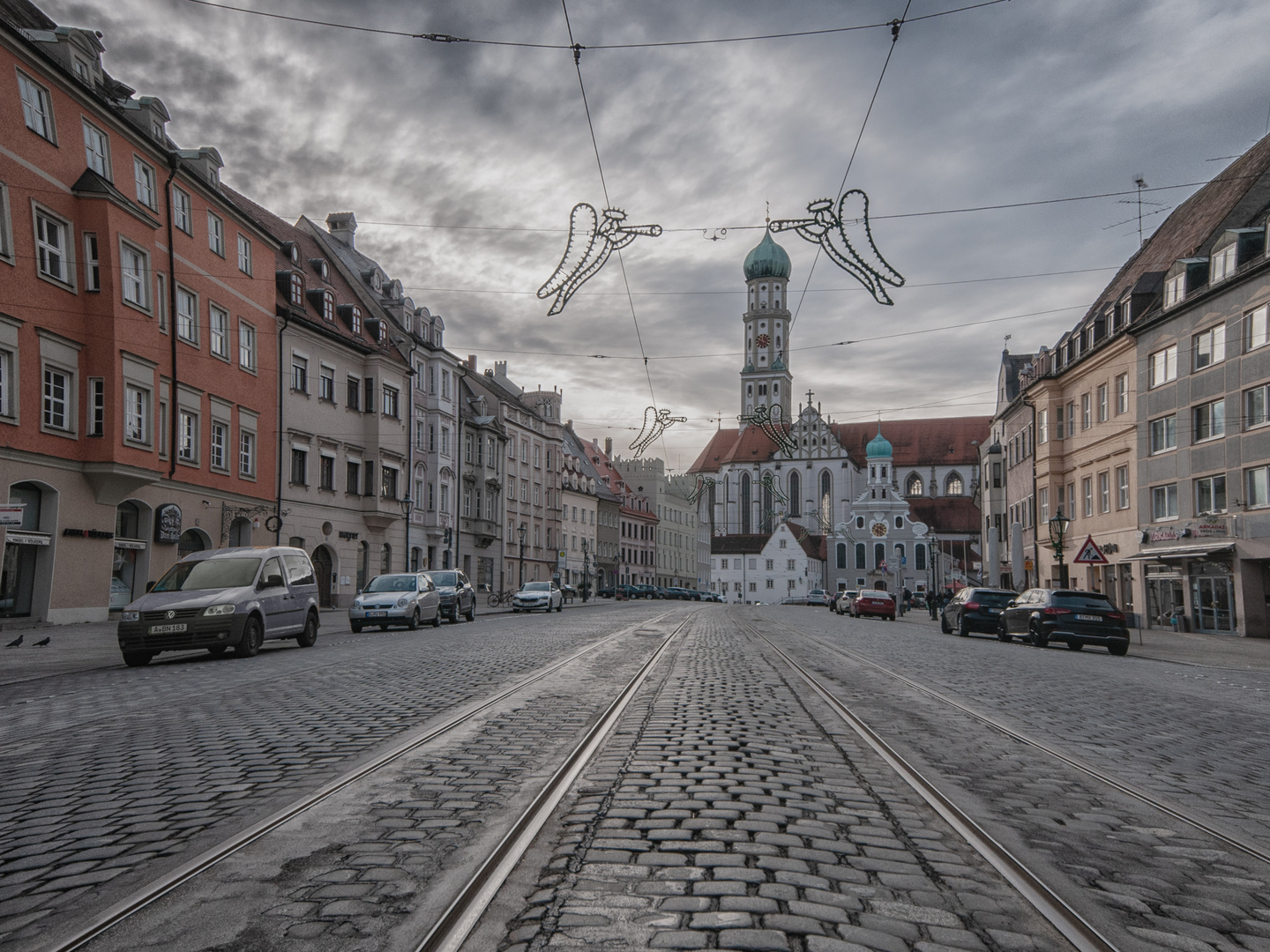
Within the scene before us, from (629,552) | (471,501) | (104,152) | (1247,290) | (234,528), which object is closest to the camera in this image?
(104,152)

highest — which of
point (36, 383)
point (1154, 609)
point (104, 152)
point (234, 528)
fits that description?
point (104, 152)

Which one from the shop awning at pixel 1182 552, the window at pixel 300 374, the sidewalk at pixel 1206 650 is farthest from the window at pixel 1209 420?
the window at pixel 300 374

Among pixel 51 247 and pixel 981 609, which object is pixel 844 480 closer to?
pixel 981 609

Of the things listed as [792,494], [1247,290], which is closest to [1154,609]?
[1247,290]

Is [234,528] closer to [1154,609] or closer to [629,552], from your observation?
[1154,609]

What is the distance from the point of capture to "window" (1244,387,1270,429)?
29234mm

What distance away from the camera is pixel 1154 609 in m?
36.4

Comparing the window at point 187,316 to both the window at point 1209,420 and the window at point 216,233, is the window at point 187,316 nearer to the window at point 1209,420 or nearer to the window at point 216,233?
the window at point 216,233

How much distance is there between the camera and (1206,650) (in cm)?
2514

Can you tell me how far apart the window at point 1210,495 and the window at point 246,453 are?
30262 mm

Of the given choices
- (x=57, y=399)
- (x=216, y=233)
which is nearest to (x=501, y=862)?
(x=57, y=399)

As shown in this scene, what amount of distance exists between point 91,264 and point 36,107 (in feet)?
11.8

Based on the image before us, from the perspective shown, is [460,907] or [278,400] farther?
[278,400]

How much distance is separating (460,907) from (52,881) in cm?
181
